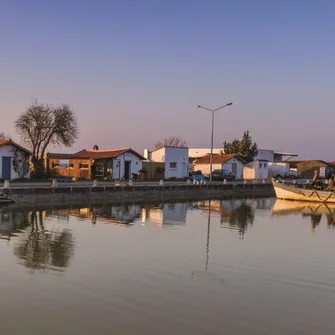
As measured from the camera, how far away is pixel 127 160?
54.5 metres

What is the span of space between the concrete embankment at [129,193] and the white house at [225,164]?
9698 millimetres

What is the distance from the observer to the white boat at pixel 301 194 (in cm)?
4322

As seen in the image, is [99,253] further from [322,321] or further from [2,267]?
[322,321]

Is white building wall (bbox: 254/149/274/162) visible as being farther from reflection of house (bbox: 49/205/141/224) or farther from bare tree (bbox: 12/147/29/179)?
reflection of house (bbox: 49/205/141/224)

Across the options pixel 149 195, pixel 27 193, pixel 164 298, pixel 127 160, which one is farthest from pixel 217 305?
pixel 127 160

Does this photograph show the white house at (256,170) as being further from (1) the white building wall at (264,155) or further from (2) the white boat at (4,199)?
(2) the white boat at (4,199)

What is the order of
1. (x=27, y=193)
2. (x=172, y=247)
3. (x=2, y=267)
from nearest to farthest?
(x=2, y=267) < (x=172, y=247) < (x=27, y=193)

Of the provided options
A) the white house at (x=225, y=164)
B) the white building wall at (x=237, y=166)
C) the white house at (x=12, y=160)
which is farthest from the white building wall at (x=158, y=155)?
the white house at (x=12, y=160)

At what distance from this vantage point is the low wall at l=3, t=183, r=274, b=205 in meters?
33.7

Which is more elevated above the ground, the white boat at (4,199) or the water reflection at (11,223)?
the white boat at (4,199)

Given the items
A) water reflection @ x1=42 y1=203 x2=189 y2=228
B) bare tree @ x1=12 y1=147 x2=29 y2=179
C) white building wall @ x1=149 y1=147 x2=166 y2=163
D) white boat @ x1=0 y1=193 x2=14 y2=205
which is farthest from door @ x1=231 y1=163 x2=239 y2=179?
white boat @ x1=0 y1=193 x2=14 y2=205

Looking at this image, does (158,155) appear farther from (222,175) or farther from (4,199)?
(4,199)

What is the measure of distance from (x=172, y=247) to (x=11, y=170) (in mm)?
30411

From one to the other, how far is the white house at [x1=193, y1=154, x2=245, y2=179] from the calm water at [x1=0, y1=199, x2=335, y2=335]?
→ 42.0 meters
